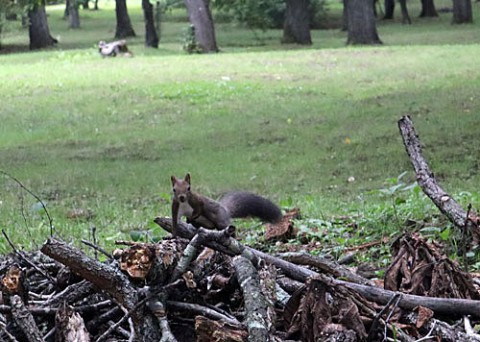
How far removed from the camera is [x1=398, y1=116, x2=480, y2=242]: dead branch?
5227 millimetres

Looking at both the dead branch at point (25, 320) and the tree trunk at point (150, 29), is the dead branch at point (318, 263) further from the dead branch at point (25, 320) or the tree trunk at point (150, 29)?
the tree trunk at point (150, 29)

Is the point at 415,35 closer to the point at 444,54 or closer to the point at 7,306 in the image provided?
the point at 444,54

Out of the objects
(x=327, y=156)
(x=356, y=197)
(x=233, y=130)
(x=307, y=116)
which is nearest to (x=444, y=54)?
(x=307, y=116)

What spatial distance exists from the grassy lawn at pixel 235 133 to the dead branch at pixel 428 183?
2.78 feet

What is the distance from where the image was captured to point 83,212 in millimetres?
8727

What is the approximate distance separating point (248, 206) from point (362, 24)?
2561cm

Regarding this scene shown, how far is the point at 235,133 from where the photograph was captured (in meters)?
13.9

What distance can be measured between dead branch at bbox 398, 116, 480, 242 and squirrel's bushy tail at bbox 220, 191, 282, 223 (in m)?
1.13

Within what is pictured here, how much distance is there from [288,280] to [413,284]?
1.75 feet

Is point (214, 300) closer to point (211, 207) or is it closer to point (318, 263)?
point (318, 263)

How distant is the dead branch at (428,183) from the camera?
523 centimetres

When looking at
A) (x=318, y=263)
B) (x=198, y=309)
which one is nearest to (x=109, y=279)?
(x=198, y=309)

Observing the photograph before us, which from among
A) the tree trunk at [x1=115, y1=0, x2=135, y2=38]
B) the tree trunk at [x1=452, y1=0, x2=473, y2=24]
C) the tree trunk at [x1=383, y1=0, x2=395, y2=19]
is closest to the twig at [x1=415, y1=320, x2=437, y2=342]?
the tree trunk at [x1=452, y1=0, x2=473, y2=24]

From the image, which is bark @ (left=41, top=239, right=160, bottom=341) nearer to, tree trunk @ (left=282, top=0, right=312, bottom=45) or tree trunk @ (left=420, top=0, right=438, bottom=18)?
tree trunk @ (left=282, top=0, right=312, bottom=45)
